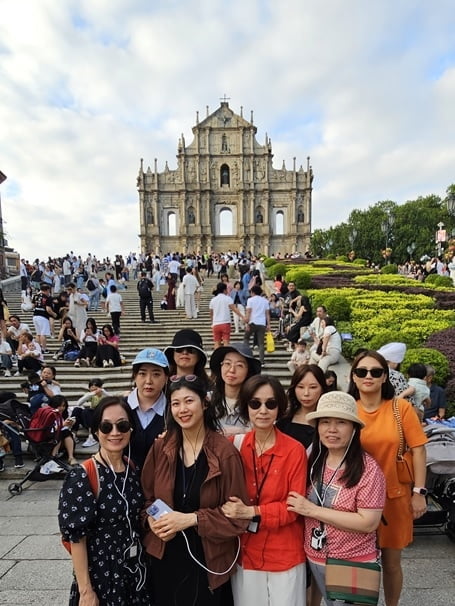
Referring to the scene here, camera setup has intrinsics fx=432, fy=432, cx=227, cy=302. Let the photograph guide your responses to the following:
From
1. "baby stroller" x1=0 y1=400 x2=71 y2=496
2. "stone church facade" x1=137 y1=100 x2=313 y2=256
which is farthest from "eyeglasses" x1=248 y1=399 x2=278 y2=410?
"stone church facade" x1=137 y1=100 x2=313 y2=256

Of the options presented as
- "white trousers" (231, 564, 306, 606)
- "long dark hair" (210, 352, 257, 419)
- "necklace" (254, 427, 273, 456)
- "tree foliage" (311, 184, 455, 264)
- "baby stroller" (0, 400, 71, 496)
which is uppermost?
"tree foliage" (311, 184, 455, 264)

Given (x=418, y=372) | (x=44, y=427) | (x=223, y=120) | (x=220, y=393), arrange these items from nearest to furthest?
(x=220, y=393) → (x=418, y=372) → (x=44, y=427) → (x=223, y=120)

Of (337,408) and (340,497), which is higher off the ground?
(337,408)

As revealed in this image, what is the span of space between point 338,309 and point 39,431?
7203 millimetres

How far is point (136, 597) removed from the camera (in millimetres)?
2346

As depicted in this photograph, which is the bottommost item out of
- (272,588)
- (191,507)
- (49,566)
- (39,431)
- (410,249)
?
(49,566)

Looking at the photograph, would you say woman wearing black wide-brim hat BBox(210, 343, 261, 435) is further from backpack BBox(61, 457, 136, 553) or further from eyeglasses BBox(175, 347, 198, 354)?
backpack BBox(61, 457, 136, 553)

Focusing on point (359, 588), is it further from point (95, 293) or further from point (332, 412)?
point (95, 293)

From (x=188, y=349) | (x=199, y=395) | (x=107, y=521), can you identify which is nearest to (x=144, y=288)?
(x=188, y=349)

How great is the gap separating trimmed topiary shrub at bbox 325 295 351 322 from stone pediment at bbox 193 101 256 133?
2045 inches

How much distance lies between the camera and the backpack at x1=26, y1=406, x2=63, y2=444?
559 cm

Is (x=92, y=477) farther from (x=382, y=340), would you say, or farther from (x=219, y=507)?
(x=382, y=340)

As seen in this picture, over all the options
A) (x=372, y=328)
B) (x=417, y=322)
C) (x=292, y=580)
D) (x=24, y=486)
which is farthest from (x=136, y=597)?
(x=417, y=322)

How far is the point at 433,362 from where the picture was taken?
618 cm
